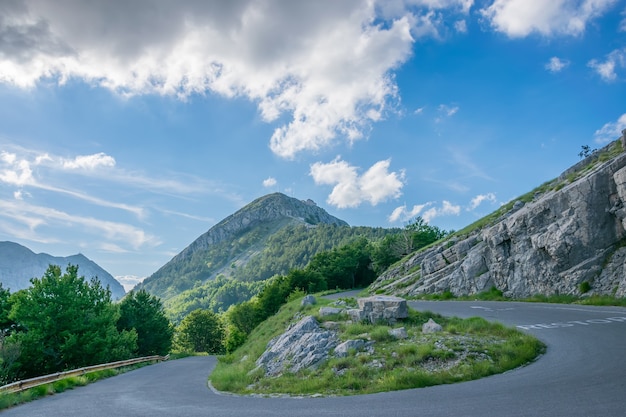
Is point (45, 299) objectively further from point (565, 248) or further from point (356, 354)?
point (565, 248)

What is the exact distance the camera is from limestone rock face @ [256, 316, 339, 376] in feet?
47.4

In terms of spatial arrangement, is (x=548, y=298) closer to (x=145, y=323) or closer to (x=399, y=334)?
(x=399, y=334)

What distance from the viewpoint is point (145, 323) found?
56938mm

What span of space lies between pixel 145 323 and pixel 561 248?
54.6 m

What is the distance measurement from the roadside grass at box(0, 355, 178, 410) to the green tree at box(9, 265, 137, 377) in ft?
31.1

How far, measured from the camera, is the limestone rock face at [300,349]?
47.4ft

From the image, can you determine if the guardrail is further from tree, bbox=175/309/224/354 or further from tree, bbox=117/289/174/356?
tree, bbox=175/309/224/354

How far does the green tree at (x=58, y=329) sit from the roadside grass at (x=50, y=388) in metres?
9.49

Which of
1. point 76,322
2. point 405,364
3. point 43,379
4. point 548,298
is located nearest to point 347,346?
point 405,364

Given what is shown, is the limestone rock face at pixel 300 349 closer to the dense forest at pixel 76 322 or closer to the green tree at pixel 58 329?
the dense forest at pixel 76 322

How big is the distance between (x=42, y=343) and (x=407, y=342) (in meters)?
34.9

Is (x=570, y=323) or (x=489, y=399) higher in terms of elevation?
(x=570, y=323)

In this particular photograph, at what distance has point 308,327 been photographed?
18.1m

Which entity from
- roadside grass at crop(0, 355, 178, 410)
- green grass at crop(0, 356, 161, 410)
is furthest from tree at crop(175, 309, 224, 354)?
green grass at crop(0, 356, 161, 410)
